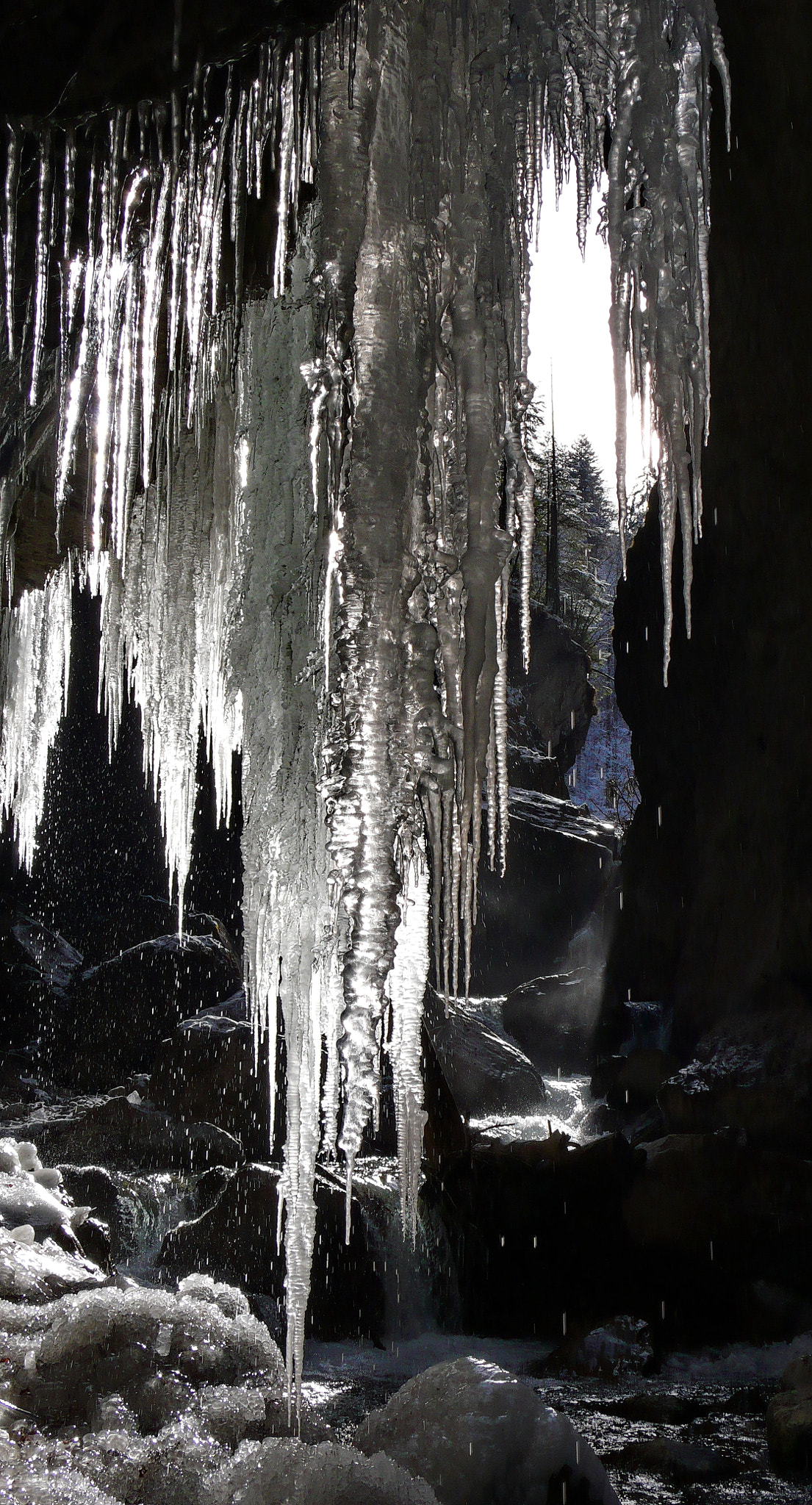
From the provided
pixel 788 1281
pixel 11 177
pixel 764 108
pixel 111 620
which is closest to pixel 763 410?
pixel 764 108

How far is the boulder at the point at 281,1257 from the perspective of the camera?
264 inches

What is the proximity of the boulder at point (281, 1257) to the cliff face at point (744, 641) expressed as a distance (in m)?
4.70

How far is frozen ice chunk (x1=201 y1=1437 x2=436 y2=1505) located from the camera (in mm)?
2641

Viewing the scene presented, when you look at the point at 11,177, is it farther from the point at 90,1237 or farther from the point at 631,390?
the point at 90,1237

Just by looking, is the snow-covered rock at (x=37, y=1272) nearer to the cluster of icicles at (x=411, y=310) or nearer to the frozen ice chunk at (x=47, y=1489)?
the frozen ice chunk at (x=47, y=1489)

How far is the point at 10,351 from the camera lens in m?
2.81

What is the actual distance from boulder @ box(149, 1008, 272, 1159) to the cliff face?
532cm

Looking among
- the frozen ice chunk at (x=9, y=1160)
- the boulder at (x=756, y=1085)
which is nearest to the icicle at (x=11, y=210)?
the frozen ice chunk at (x=9, y=1160)

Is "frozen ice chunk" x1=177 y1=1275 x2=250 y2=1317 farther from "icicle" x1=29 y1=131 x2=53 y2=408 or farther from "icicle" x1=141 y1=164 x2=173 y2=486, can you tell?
"icicle" x1=29 y1=131 x2=53 y2=408

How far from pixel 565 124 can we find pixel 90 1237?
19.3ft

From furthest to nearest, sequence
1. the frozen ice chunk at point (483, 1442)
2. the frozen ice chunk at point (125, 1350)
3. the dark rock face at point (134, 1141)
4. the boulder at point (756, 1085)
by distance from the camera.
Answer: the dark rock face at point (134, 1141) → the boulder at point (756, 1085) → the frozen ice chunk at point (125, 1350) → the frozen ice chunk at point (483, 1442)

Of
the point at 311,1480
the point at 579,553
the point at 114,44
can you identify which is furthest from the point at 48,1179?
the point at 579,553

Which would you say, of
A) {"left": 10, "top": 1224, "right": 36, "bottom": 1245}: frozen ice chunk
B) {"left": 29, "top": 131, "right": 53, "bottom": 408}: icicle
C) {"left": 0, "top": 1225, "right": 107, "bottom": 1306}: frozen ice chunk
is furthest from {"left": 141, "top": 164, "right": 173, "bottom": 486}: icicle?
{"left": 10, "top": 1224, "right": 36, "bottom": 1245}: frozen ice chunk

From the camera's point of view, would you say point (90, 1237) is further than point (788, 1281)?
No
